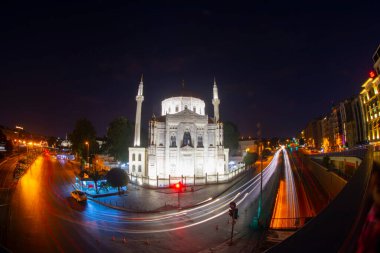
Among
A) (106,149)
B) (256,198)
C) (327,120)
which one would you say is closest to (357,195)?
(256,198)

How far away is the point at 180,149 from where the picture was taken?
172 feet

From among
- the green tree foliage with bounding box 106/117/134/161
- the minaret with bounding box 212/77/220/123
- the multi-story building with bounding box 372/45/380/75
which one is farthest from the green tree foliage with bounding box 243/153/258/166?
the multi-story building with bounding box 372/45/380/75

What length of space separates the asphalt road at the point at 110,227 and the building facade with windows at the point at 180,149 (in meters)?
21.4

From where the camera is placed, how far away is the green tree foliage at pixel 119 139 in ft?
207

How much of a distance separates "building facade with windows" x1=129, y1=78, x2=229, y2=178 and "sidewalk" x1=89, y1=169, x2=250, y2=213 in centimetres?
988

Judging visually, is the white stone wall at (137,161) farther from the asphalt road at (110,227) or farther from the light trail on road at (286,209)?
the light trail on road at (286,209)

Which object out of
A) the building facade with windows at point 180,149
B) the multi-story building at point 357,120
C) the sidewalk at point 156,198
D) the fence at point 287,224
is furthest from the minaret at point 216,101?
the fence at point 287,224

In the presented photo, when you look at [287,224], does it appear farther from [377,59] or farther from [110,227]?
[377,59]

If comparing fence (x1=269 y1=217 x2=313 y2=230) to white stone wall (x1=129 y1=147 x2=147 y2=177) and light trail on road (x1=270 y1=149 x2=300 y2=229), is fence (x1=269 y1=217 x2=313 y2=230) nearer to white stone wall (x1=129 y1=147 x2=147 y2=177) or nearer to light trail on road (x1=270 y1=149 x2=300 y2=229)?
light trail on road (x1=270 y1=149 x2=300 y2=229)

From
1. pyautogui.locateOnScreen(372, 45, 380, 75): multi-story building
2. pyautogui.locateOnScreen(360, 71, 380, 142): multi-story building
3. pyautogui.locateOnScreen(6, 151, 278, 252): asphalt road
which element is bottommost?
pyautogui.locateOnScreen(6, 151, 278, 252): asphalt road

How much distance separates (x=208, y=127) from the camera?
5525 cm

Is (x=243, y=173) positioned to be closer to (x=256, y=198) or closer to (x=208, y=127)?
(x=208, y=127)

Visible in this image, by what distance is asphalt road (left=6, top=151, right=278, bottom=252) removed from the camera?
1617 centimetres

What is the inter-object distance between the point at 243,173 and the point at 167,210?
31539mm
